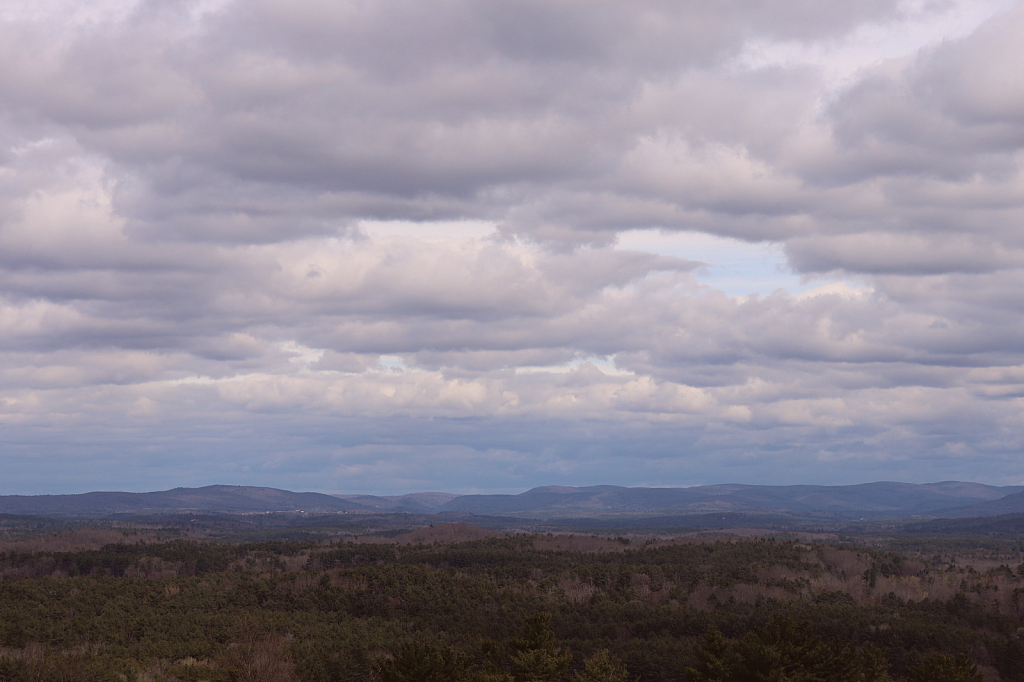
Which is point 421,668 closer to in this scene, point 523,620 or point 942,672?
point 942,672

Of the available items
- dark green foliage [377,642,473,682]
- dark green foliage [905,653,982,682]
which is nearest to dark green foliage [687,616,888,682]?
dark green foliage [905,653,982,682]

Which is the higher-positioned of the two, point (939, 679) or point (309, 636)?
point (939, 679)

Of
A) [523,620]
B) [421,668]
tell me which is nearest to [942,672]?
[421,668]

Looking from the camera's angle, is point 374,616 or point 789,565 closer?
point 374,616

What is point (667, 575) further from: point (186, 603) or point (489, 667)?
point (489, 667)

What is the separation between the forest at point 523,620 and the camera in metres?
60.2

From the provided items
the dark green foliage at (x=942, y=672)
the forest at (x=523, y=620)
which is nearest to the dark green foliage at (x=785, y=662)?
the forest at (x=523, y=620)

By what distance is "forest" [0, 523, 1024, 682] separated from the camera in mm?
60156

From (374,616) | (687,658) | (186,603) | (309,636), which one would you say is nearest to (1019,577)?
(687,658)

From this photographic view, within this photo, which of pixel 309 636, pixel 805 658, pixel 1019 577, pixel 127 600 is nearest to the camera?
pixel 805 658

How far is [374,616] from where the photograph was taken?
401 ft

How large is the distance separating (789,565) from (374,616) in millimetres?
73689

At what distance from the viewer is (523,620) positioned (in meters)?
87.4

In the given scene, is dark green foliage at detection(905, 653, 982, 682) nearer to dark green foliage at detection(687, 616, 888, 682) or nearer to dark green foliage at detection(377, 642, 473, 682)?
dark green foliage at detection(687, 616, 888, 682)
